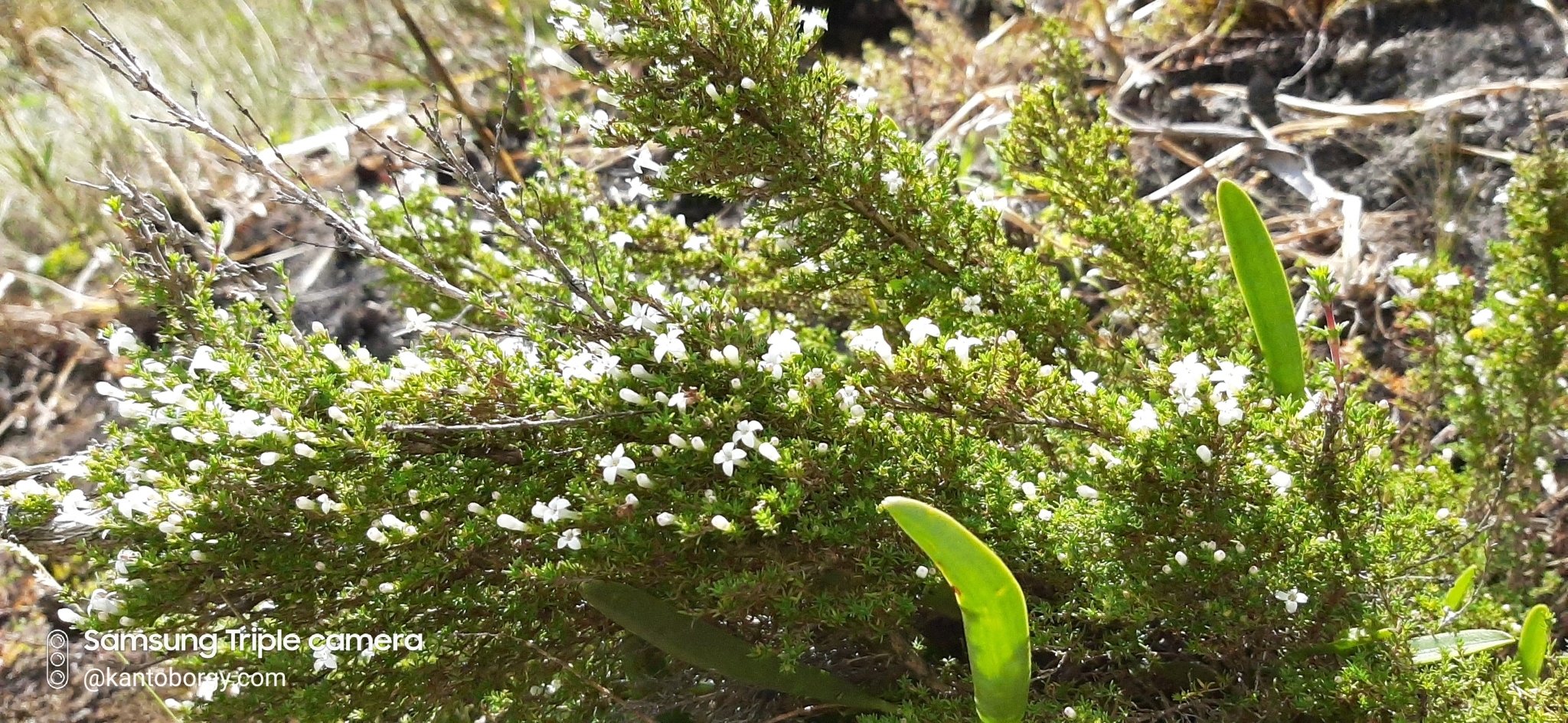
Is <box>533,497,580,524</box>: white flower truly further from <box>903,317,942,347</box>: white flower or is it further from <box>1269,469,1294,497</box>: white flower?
<box>1269,469,1294,497</box>: white flower

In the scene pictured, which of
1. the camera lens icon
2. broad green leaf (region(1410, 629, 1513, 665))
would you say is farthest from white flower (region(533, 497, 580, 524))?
the camera lens icon

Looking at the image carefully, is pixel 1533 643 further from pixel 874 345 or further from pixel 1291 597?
pixel 874 345

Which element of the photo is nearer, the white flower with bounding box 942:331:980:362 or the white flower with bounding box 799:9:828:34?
the white flower with bounding box 942:331:980:362

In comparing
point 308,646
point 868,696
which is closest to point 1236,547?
point 868,696

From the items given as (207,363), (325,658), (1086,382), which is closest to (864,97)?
(1086,382)

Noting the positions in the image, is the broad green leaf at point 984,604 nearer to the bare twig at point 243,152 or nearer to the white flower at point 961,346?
the white flower at point 961,346

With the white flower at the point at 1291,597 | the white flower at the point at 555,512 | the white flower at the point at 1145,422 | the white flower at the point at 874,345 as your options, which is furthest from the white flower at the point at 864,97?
the white flower at the point at 1291,597
